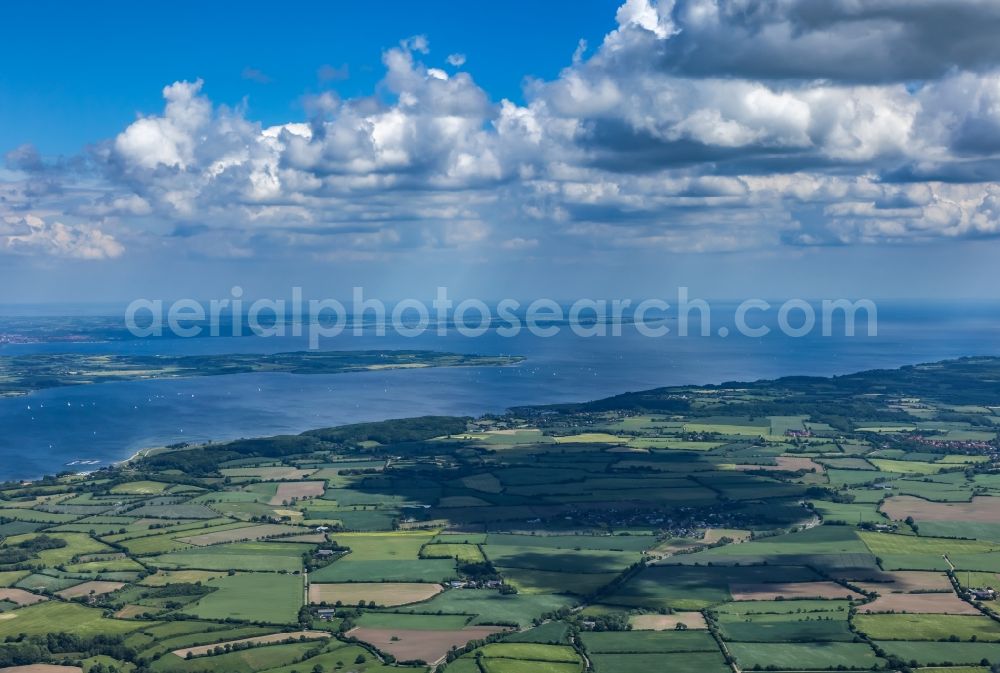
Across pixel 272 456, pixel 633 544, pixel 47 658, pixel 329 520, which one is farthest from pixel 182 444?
pixel 47 658

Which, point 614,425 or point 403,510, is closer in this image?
point 403,510

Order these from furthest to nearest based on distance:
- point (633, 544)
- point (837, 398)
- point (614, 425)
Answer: point (837, 398) < point (614, 425) < point (633, 544)

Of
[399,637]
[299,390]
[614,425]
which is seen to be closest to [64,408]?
[299,390]

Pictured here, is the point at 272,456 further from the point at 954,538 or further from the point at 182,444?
the point at 954,538

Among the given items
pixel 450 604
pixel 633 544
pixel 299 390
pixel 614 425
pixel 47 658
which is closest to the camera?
pixel 47 658

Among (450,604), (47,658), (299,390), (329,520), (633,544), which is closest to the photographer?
(47,658)

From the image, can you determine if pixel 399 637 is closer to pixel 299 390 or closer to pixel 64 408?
pixel 64 408
